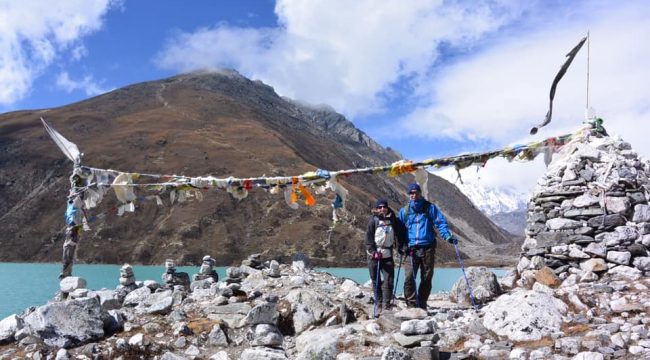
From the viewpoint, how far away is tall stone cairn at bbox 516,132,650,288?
9.28m

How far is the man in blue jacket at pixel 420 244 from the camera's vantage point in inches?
360

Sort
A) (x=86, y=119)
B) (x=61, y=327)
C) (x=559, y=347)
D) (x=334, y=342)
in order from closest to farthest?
1. (x=559, y=347)
2. (x=334, y=342)
3. (x=61, y=327)
4. (x=86, y=119)

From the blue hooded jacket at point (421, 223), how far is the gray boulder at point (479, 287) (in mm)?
1814

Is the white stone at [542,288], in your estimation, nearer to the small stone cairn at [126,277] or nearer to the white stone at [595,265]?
the white stone at [595,265]

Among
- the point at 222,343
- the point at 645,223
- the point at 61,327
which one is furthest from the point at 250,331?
the point at 645,223

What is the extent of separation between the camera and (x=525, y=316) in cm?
730

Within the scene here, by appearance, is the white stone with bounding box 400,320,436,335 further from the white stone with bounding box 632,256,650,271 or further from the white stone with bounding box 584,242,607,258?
the white stone with bounding box 632,256,650,271

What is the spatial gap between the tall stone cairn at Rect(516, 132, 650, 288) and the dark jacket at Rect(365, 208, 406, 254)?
2.90 meters

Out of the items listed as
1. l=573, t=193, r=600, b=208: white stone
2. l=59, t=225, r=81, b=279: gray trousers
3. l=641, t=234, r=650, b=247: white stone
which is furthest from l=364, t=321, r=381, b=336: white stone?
l=59, t=225, r=81, b=279: gray trousers

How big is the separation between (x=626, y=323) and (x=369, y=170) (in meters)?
6.01

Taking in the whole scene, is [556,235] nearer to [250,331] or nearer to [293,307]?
[293,307]

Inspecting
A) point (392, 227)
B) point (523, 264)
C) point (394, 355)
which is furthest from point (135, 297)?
point (523, 264)

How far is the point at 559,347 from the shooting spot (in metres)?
6.45

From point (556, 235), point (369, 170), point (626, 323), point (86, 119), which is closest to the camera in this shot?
point (626, 323)
